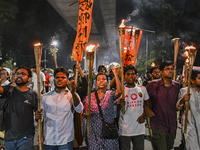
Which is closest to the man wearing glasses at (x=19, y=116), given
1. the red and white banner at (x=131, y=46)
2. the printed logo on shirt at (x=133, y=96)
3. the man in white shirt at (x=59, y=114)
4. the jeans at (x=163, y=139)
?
the man in white shirt at (x=59, y=114)

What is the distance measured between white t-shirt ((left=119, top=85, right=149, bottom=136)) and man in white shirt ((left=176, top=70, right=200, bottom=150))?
649 millimetres

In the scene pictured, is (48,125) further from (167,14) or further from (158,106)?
(167,14)

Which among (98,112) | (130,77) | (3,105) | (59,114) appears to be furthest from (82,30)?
(3,105)

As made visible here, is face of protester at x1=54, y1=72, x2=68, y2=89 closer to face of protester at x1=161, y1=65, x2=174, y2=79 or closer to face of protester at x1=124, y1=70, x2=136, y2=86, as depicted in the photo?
face of protester at x1=124, y1=70, x2=136, y2=86

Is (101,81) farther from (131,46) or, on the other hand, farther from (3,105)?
(131,46)

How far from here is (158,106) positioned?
12.2 feet

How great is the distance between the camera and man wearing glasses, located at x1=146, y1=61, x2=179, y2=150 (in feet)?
11.9

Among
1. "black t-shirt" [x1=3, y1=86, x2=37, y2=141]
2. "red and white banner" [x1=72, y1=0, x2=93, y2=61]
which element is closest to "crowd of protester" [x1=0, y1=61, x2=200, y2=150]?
"black t-shirt" [x1=3, y1=86, x2=37, y2=141]

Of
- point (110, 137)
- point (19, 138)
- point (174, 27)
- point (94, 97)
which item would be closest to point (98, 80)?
point (94, 97)

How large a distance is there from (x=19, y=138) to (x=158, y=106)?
8.17 feet

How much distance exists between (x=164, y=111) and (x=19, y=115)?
2.54m

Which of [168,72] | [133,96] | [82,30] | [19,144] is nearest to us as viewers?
[19,144]

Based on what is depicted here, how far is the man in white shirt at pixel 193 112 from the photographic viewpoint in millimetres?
3312

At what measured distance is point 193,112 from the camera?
3.41 m
